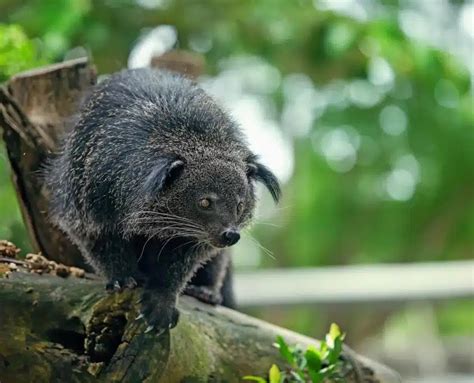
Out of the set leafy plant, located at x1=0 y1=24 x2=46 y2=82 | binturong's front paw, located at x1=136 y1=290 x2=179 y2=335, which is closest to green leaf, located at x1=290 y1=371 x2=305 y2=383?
binturong's front paw, located at x1=136 y1=290 x2=179 y2=335

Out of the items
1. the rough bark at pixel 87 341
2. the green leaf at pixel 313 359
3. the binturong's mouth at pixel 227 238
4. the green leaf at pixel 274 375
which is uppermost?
the binturong's mouth at pixel 227 238

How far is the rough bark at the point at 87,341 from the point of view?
235cm

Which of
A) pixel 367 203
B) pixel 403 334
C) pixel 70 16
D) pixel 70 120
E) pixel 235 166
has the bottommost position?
pixel 235 166

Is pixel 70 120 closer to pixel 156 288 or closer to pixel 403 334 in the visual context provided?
pixel 156 288

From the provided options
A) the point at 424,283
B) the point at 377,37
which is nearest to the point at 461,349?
the point at 424,283

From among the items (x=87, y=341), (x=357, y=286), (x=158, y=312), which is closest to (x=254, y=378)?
(x=158, y=312)

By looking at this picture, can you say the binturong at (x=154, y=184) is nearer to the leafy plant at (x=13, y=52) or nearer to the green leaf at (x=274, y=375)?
the green leaf at (x=274, y=375)

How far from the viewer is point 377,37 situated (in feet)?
15.6

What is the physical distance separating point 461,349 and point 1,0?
437 centimetres

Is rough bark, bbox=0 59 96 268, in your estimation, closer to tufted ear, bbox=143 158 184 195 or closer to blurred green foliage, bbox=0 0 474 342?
tufted ear, bbox=143 158 184 195

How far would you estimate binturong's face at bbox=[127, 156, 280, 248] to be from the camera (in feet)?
8.59

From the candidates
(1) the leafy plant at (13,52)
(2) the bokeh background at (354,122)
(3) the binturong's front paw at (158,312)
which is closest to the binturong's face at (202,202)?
(3) the binturong's front paw at (158,312)

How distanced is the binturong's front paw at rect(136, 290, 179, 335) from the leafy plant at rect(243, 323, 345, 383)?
314 mm

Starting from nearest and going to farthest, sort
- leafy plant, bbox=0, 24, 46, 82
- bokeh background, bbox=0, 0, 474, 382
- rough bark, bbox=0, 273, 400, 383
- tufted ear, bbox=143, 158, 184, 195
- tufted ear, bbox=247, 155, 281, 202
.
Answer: rough bark, bbox=0, 273, 400, 383
tufted ear, bbox=143, 158, 184, 195
tufted ear, bbox=247, 155, 281, 202
leafy plant, bbox=0, 24, 46, 82
bokeh background, bbox=0, 0, 474, 382
